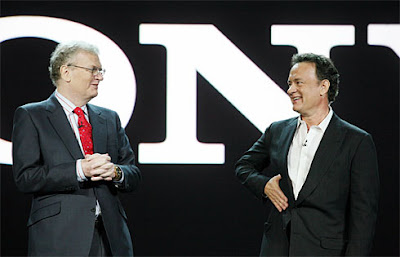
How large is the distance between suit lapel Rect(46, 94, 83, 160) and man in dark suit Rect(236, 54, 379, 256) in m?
0.83

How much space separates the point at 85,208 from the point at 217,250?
76.8 inches

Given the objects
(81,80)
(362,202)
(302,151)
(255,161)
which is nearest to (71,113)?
(81,80)

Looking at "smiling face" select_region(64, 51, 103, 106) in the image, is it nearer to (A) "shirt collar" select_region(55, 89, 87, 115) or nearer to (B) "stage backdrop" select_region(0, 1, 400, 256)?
Answer: (A) "shirt collar" select_region(55, 89, 87, 115)

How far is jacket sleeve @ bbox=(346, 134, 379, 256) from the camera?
8.36 feet

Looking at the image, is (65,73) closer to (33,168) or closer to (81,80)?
(81,80)

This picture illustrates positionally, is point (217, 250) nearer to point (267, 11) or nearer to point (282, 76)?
point (282, 76)

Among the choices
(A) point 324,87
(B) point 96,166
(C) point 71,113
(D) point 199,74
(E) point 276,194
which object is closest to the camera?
(B) point 96,166

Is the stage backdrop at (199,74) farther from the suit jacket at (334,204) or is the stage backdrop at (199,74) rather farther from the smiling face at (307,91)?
the suit jacket at (334,204)

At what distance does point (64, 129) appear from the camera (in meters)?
2.66

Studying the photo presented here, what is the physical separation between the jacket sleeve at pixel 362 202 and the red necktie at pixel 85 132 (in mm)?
1191

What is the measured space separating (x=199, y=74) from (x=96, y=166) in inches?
75.7

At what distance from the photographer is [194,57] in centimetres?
432

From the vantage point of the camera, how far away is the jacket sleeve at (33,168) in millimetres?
2551

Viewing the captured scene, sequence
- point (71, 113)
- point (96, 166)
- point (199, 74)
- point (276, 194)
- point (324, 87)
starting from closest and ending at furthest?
point (96, 166)
point (276, 194)
point (71, 113)
point (324, 87)
point (199, 74)
